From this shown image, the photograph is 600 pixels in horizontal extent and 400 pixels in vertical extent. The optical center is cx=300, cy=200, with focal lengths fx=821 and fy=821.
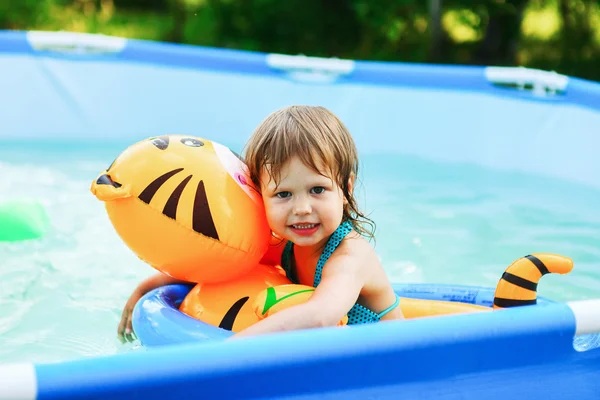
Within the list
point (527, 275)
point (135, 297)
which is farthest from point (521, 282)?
point (135, 297)

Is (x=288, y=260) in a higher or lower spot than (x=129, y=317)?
higher

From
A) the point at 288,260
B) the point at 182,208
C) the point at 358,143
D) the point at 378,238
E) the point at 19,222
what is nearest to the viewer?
the point at 182,208

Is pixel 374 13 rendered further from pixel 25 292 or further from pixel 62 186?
pixel 25 292

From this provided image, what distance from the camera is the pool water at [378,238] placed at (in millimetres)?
2488

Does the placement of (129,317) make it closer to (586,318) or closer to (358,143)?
(586,318)

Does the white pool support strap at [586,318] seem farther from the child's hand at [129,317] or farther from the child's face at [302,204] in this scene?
the child's hand at [129,317]

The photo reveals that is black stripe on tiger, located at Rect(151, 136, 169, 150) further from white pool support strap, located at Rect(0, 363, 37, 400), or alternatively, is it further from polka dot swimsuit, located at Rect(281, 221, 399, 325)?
Answer: white pool support strap, located at Rect(0, 363, 37, 400)

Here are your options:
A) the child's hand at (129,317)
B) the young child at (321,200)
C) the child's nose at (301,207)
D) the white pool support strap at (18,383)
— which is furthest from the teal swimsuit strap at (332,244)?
the white pool support strap at (18,383)

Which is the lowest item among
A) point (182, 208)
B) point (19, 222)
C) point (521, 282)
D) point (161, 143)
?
point (19, 222)

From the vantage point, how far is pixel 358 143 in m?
4.26

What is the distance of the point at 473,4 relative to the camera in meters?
5.96

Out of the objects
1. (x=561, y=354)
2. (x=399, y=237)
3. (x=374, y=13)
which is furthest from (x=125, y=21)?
(x=561, y=354)

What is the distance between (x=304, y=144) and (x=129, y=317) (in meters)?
0.70

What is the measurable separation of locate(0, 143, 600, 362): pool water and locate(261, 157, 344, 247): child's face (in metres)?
0.65
